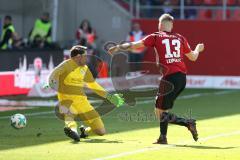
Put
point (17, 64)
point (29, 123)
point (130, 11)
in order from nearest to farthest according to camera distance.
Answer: point (29, 123) → point (17, 64) → point (130, 11)

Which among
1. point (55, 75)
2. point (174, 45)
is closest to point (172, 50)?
point (174, 45)

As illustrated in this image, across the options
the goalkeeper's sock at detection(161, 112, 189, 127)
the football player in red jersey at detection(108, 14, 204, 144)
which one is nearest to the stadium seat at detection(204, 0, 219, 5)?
the football player in red jersey at detection(108, 14, 204, 144)

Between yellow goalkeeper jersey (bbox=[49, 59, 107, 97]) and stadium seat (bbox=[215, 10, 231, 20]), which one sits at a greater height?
stadium seat (bbox=[215, 10, 231, 20])

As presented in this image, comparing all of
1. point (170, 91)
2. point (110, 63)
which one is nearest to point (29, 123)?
point (170, 91)

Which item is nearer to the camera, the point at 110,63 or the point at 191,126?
the point at 191,126

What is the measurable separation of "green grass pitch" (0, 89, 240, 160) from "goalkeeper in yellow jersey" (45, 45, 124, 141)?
0.38m

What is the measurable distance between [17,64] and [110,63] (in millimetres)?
5852

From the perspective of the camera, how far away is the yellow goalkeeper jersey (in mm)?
15438

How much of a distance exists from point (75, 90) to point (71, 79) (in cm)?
25

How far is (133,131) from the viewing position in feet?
54.2

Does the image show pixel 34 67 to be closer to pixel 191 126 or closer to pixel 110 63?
pixel 110 63

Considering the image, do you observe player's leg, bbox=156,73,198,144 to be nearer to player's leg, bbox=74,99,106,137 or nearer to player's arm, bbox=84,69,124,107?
player's arm, bbox=84,69,124,107

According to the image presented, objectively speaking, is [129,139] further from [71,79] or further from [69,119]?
[71,79]

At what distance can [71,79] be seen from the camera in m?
15.7
